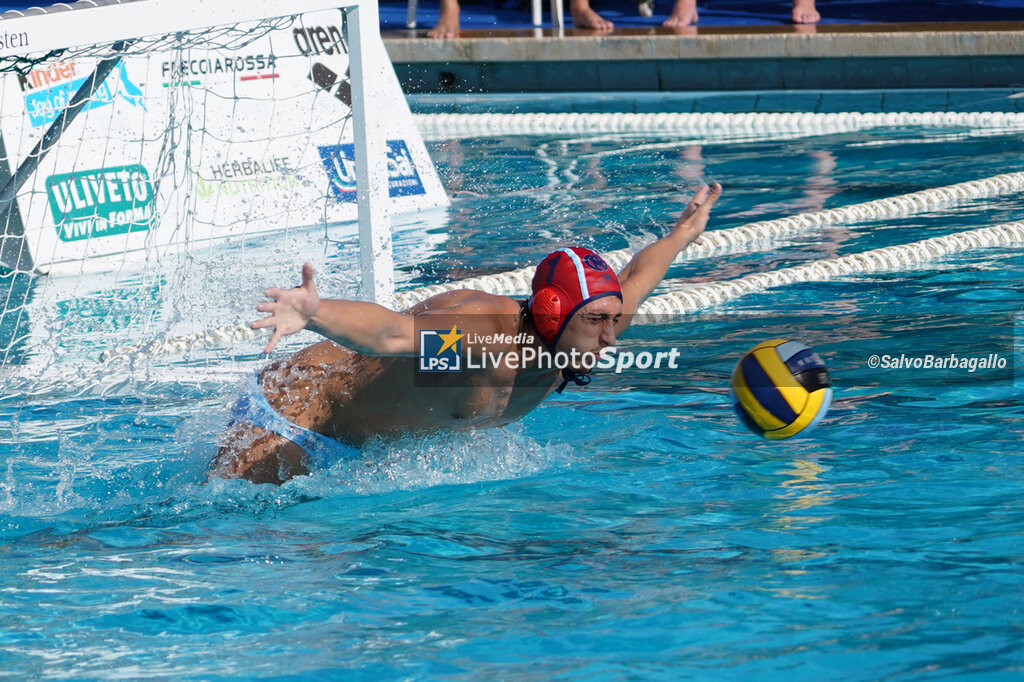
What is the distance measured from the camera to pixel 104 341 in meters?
5.14

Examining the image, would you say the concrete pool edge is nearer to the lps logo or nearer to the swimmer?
the swimmer

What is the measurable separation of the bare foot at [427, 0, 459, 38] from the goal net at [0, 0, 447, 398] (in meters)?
3.20

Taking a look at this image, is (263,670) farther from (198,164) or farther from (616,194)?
(616,194)

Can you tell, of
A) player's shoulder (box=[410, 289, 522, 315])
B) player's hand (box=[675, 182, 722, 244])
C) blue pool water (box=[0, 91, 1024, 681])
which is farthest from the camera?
player's hand (box=[675, 182, 722, 244])

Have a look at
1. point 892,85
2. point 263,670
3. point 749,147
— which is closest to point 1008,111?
point 892,85

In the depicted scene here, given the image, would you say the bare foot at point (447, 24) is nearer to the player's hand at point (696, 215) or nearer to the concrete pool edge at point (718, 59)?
the concrete pool edge at point (718, 59)

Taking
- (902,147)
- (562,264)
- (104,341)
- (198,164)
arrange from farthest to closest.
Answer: (902,147) < (198,164) < (104,341) < (562,264)

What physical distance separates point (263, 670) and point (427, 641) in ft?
1.05

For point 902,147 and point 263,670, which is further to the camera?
point 902,147

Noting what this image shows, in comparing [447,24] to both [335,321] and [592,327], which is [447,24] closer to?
[592,327]

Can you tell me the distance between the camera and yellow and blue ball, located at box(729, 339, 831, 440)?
343cm

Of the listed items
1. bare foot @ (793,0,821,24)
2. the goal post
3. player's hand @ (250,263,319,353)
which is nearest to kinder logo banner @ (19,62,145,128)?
the goal post

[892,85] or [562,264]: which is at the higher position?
[892,85]

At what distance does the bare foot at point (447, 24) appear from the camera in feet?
34.4
